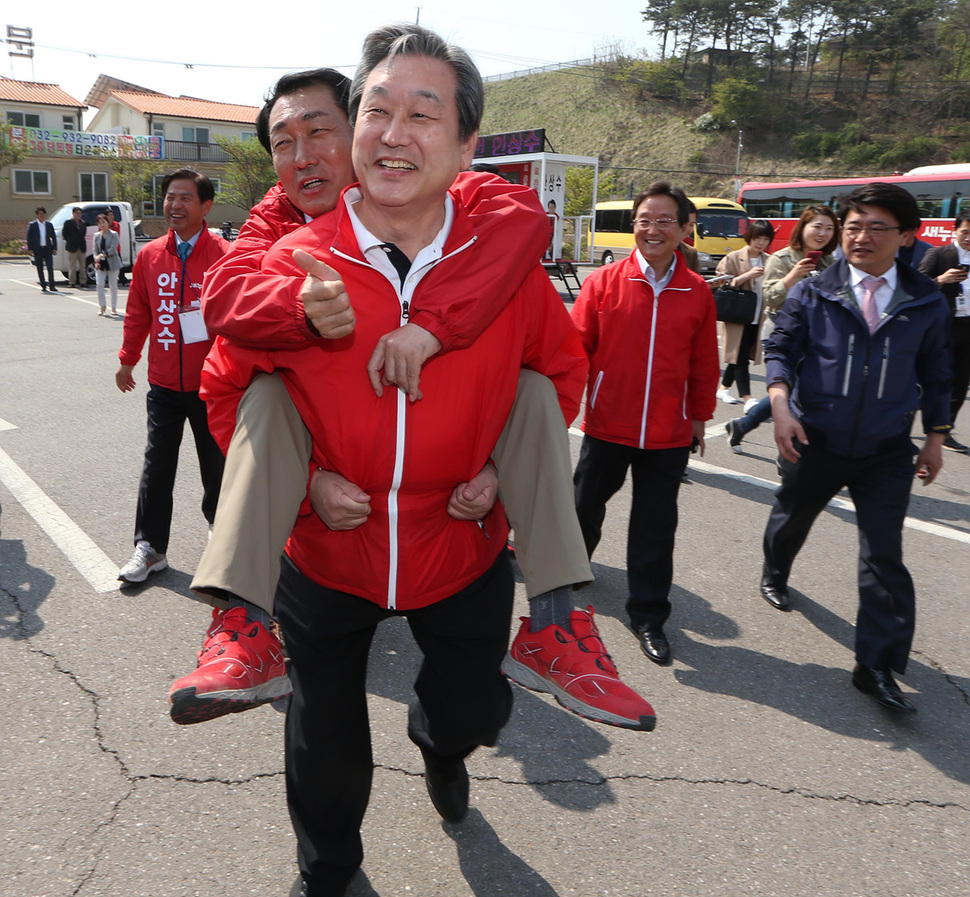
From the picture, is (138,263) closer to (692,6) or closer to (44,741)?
(44,741)

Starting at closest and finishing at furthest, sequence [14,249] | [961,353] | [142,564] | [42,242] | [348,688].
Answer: [348,688] < [142,564] < [961,353] < [42,242] < [14,249]

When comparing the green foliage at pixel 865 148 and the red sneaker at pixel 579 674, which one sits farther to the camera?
the green foliage at pixel 865 148

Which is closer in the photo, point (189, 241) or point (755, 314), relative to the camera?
point (189, 241)

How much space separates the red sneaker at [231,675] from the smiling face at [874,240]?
2.94 meters

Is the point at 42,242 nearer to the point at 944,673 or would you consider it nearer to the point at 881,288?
the point at 881,288

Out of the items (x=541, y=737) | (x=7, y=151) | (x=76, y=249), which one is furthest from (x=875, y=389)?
(x=7, y=151)

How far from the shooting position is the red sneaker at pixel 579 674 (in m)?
1.92

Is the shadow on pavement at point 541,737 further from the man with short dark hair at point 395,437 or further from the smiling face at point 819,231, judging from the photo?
the smiling face at point 819,231

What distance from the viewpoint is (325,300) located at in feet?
5.33

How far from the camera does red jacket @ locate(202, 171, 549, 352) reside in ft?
5.60

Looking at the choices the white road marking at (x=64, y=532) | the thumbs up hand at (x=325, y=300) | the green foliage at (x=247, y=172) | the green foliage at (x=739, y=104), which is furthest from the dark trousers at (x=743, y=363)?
the green foliage at (x=739, y=104)

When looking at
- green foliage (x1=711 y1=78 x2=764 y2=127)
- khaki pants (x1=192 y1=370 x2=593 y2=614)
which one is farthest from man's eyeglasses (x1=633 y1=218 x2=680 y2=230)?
green foliage (x1=711 y1=78 x2=764 y2=127)

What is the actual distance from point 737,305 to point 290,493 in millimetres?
6588

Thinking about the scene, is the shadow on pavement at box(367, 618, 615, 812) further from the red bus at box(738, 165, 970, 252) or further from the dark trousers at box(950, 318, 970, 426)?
the red bus at box(738, 165, 970, 252)
